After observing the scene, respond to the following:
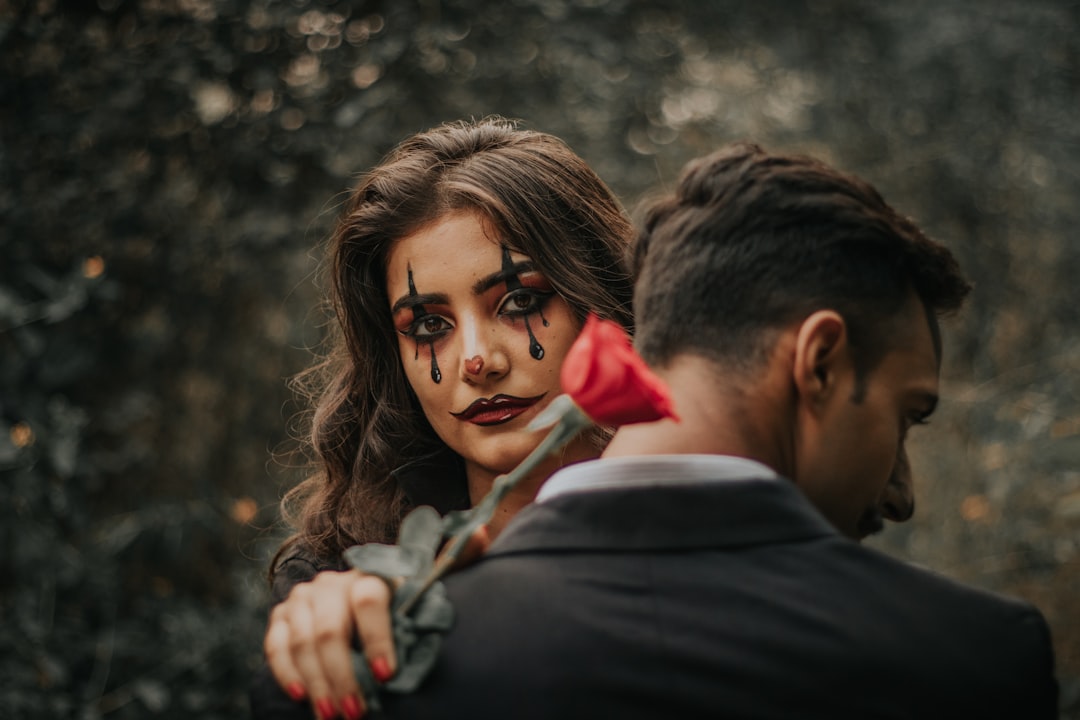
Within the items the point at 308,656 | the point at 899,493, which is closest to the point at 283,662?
the point at 308,656

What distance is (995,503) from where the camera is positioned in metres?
3.67

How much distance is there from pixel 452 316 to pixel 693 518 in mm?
945

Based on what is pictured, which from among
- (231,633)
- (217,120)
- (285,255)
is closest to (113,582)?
(231,633)

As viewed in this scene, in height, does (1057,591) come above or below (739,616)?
below

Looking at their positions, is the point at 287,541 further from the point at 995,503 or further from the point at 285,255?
the point at 995,503

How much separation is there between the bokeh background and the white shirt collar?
237 cm

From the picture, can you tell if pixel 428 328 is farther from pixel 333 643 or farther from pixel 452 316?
pixel 333 643

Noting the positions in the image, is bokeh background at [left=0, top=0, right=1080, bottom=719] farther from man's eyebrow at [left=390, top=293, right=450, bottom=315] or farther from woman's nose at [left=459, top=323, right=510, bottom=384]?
woman's nose at [left=459, top=323, right=510, bottom=384]

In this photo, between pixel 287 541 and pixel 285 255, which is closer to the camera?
pixel 287 541

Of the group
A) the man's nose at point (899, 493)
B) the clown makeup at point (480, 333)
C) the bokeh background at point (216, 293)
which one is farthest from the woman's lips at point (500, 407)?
the bokeh background at point (216, 293)

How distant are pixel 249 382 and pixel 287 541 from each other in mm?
1935

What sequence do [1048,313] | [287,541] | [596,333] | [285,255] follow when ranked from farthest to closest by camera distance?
[1048,313]
[285,255]
[287,541]
[596,333]

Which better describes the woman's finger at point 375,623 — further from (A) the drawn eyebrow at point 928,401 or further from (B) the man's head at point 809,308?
(A) the drawn eyebrow at point 928,401

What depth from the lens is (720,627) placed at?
1202mm
